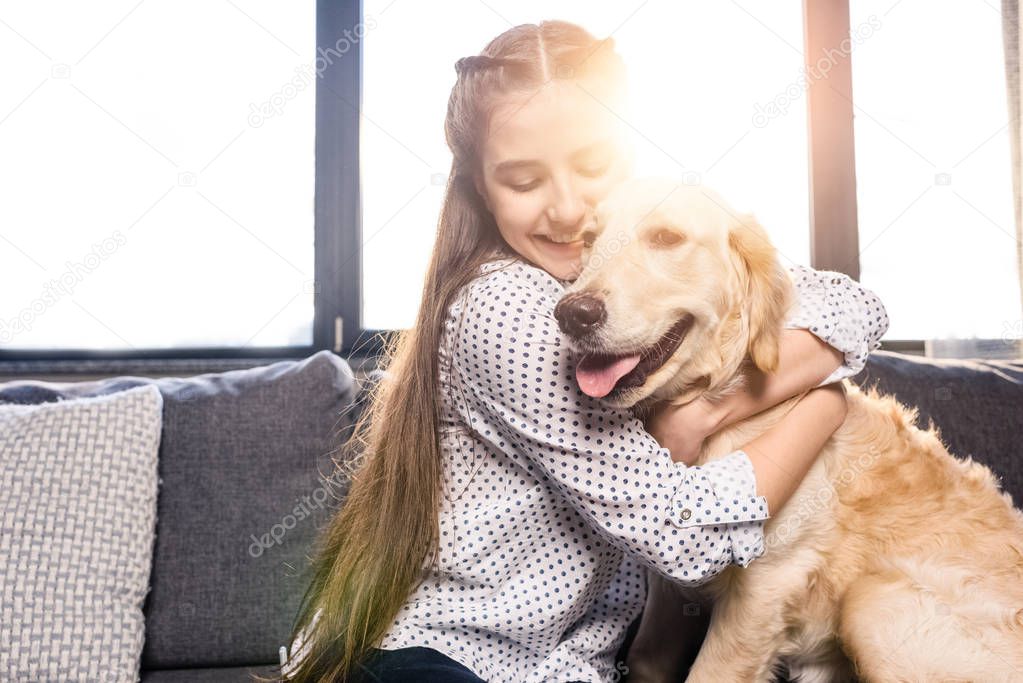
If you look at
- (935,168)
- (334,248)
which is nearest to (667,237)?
(334,248)

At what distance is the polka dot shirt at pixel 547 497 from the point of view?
121cm

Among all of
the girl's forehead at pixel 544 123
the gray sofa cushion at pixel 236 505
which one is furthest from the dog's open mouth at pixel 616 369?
the gray sofa cushion at pixel 236 505

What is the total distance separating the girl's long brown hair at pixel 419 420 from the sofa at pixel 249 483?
37 cm

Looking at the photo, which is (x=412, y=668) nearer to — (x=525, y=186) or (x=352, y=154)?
(x=525, y=186)

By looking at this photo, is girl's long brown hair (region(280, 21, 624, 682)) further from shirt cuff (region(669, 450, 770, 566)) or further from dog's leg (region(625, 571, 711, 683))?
dog's leg (region(625, 571, 711, 683))

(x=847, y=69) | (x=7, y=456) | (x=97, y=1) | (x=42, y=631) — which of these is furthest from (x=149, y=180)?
(x=847, y=69)

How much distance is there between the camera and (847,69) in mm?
3391

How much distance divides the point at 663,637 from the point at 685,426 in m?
0.57

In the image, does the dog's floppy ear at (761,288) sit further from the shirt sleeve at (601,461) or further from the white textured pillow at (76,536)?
the white textured pillow at (76,536)

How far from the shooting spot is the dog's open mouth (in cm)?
121

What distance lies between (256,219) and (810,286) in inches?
88.7

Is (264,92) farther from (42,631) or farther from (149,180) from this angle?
(42,631)

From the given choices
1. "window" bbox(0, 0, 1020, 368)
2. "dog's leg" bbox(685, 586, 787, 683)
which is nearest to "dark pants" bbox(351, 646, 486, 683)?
"dog's leg" bbox(685, 586, 787, 683)

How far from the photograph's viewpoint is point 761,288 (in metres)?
1.37
